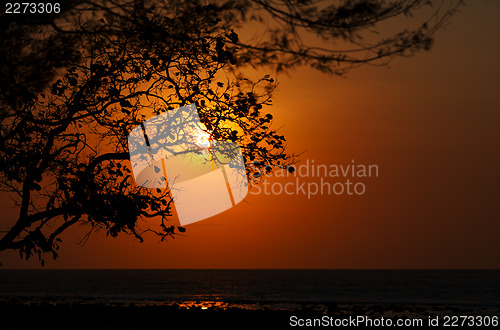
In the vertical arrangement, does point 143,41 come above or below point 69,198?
above

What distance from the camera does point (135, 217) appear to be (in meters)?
12.9

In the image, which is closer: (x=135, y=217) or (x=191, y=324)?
(x=135, y=217)

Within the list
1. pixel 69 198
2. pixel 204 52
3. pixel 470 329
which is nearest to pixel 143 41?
pixel 204 52

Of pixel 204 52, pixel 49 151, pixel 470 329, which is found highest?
pixel 204 52

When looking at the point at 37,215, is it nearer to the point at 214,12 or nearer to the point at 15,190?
the point at 15,190

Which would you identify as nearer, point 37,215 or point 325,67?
point 325,67

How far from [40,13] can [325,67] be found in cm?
486

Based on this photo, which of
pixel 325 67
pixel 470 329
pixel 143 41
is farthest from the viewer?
pixel 470 329

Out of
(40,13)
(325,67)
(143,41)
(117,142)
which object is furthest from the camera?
(117,142)

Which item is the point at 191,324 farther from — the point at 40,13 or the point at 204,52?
the point at 40,13

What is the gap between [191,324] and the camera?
54.3 ft

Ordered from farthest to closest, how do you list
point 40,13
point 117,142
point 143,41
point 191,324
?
point 191,324 → point 117,142 → point 143,41 → point 40,13

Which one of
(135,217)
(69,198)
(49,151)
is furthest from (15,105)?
(135,217)

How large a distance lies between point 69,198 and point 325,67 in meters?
6.57
